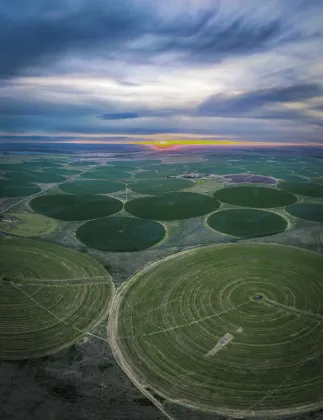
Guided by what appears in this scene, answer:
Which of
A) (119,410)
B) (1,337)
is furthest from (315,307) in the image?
(1,337)

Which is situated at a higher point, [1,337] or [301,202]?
[301,202]

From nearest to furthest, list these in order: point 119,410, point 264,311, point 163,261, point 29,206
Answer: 1. point 119,410
2. point 264,311
3. point 163,261
4. point 29,206

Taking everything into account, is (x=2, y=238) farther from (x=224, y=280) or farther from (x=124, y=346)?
(x=224, y=280)

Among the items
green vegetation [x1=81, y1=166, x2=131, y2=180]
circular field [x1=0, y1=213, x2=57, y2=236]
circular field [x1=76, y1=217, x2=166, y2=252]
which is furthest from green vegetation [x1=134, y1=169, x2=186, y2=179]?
circular field [x1=0, y1=213, x2=57, y2=236]

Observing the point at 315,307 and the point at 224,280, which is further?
the point at 224,280

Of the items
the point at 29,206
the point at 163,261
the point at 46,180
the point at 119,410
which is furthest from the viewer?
the point at 46,180

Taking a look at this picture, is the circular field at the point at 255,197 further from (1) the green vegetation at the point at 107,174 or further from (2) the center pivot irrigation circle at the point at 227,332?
(1) the green vegetation at the point at 107,174
